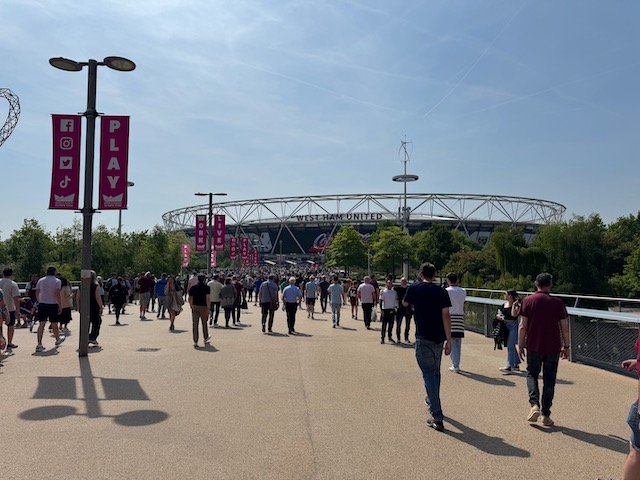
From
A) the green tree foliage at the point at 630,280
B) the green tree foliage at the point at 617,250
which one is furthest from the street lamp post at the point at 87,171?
the green tree foliage at the point at 630,280

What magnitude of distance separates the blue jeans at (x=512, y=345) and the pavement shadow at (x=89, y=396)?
5964 mm

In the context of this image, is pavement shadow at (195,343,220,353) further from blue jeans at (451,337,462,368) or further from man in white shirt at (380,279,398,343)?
blue jeans at (451,337,462,368)

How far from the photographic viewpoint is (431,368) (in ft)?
18.4

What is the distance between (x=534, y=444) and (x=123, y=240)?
158 ft

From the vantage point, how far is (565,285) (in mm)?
33406

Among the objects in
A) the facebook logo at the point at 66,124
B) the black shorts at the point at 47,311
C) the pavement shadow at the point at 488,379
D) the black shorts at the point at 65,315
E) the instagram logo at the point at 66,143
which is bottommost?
the pavement shadow at the point at 488,379

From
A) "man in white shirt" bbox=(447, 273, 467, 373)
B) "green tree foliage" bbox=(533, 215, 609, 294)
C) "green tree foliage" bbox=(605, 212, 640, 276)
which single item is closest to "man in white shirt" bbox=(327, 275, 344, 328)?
"man in white shirt" bbox=(447, 273, 467, 373)

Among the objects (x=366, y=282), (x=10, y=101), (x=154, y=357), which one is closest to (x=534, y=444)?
(x=154, y=357)

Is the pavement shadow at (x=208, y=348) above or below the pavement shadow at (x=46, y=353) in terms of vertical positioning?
below

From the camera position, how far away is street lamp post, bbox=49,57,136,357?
9.92m

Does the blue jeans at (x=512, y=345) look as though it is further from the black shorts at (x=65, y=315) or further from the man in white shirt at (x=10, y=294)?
the man in white shirt at (x=10, y=294)

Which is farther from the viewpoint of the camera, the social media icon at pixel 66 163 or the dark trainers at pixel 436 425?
the social media icon at pixel 66 163

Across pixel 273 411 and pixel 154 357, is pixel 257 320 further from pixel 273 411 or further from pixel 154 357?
pixel 273 411

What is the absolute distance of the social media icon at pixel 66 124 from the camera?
34.2 feet
